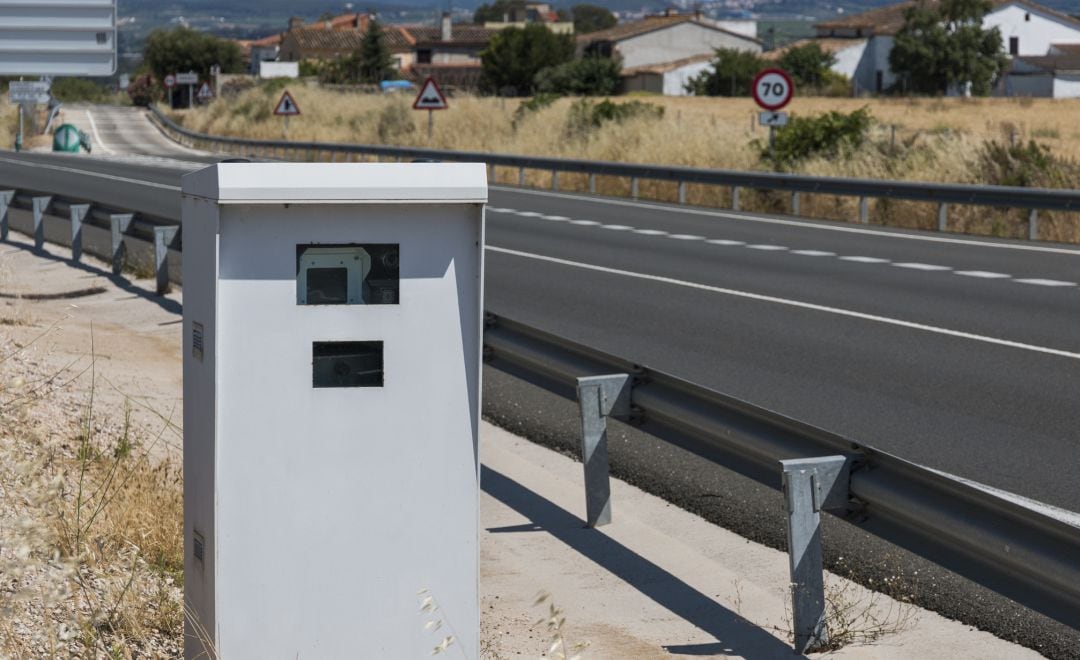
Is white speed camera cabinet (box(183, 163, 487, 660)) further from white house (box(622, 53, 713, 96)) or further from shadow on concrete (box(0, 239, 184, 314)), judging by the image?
white house (box(622, 53, 713, 96))

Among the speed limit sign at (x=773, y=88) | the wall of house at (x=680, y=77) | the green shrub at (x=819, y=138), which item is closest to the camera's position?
the speed limit sign at (x=773, y=88)

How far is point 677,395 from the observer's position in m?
6.48

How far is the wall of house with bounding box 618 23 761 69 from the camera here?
470ft

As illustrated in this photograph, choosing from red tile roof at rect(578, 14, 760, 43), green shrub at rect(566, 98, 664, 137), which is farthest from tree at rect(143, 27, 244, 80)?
green shrub at rect(566, 98, 664, 137)

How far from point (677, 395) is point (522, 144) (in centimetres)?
3515

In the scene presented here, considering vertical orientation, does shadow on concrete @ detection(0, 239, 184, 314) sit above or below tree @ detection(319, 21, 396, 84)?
→ below

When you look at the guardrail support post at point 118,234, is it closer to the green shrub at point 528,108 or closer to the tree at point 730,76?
the green shrub at point 528,108

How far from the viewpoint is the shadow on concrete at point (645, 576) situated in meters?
5.27

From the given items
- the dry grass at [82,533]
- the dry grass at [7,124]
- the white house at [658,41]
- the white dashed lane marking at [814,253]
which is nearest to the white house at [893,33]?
the white house at [658,41]

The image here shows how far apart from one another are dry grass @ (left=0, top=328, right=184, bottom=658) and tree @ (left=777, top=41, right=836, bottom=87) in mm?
119685

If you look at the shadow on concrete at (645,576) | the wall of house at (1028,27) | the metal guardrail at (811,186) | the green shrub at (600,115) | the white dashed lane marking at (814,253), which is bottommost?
the shadow on concrete at (645,576)

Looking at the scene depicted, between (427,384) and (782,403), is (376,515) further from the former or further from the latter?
(782,403)

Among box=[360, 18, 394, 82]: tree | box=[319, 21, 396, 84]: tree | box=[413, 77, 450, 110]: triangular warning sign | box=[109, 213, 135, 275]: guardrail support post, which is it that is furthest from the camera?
box=[360, 18, 394, 82]: tree

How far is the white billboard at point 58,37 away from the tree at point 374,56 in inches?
4840
